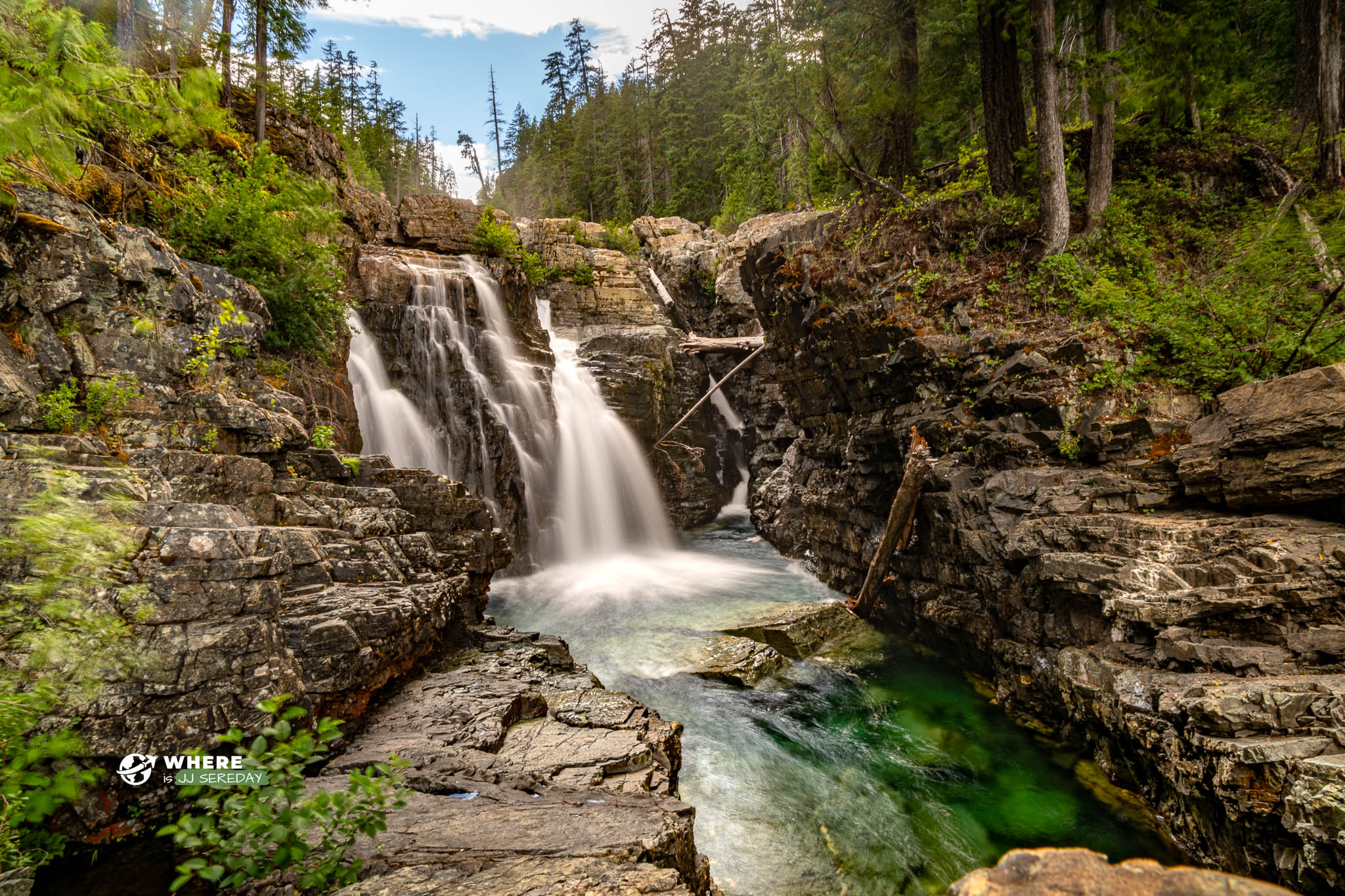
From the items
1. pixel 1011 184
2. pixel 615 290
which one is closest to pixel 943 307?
pixel 1011 184

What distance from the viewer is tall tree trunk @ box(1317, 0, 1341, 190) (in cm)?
901

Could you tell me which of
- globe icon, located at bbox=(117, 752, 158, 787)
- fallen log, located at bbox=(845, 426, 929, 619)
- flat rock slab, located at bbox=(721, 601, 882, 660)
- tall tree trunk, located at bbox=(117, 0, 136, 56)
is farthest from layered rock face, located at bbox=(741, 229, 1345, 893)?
tall tree trunk, located at bbox=(117, 0, 136, 56)

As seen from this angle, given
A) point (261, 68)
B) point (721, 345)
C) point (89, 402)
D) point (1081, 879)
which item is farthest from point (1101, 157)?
point (261, 68)

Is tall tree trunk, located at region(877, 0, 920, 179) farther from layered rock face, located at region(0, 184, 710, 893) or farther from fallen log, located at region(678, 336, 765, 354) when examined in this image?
layered rock face, located at region(0, 184, 710, 893)

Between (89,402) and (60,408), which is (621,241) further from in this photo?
(60,408)

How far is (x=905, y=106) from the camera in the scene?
12023 mm

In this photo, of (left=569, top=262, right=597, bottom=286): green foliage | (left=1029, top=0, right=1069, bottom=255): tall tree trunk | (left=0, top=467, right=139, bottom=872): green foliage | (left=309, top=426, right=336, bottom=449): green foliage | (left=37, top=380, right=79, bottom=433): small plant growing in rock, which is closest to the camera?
(left=0, top=467, right=139, bottom=872): green foliage

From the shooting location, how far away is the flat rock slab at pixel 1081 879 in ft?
4.60

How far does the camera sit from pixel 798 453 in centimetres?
1605

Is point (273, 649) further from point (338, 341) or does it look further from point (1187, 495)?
point (1187, 495)

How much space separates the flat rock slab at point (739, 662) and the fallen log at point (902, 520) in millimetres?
2241

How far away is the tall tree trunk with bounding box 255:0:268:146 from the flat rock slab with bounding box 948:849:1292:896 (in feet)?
55.5

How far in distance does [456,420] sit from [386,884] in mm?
12694

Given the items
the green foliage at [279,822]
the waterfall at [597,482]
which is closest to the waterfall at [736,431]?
the waterfall at [597,482]
